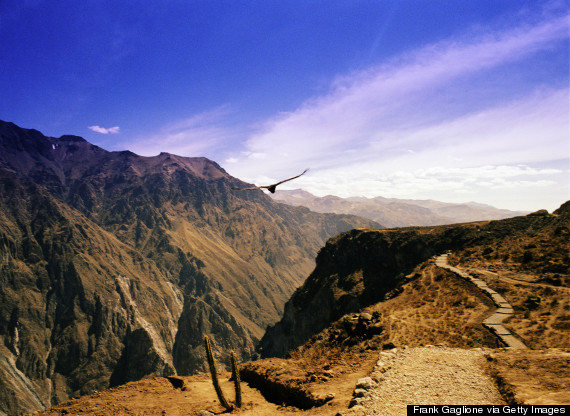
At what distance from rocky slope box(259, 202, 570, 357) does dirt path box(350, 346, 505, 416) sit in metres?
17.2

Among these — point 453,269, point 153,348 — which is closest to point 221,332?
point 153,348

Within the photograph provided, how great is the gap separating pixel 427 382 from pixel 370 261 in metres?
54.5

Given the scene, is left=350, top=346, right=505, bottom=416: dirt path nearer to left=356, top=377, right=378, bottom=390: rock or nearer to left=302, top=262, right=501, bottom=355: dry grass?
left=356, top=377, right=378, bottom=390: rock

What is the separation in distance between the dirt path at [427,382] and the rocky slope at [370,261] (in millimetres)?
17178

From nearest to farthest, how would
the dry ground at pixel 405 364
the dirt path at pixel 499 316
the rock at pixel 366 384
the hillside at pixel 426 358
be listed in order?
the hillside at pixel 426 358 → the dry ground at pixel 405 364 → the rock at pixel 366 384 → the dirt path at pixel 499 316

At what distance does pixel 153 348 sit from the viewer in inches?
4240

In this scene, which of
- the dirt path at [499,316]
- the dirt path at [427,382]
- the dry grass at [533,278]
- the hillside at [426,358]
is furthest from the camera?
the dry grass at [533,278]

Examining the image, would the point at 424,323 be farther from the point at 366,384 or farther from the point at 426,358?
the point at 366,384

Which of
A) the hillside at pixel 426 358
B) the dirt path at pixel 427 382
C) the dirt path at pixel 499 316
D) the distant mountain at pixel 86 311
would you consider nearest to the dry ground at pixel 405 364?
the hillside at pixel 426 358

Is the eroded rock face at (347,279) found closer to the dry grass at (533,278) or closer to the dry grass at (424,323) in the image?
the dry grass at (533,278)

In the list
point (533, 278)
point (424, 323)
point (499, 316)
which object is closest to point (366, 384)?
point (424, 323)

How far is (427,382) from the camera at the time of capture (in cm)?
1046

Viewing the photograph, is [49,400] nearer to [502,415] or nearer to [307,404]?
[307,404]

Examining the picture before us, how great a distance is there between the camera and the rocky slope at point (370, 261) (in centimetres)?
3812
